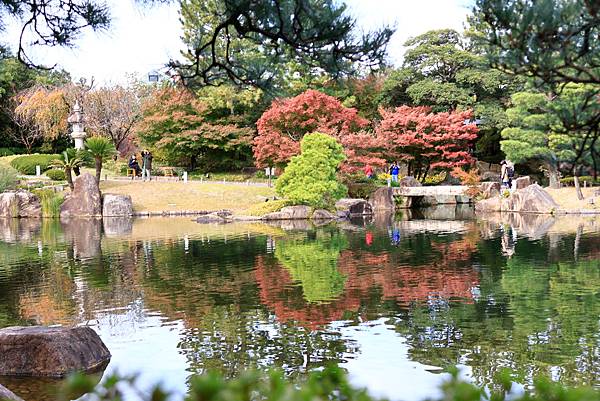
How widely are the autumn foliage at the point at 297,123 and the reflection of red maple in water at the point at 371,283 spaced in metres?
13.9

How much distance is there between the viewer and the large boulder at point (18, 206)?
25984 mm

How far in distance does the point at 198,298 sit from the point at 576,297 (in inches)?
210

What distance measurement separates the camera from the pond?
22.6 ft

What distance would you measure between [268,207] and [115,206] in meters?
5.80

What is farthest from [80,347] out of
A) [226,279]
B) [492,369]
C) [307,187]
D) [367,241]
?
[307,187]

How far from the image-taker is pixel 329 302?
9.77 m

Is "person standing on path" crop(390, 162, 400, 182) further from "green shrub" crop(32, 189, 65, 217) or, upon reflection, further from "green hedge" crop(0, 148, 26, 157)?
"green hedge" crop(0, 148, 26, 157)

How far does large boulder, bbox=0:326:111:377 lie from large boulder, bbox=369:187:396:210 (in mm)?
21988

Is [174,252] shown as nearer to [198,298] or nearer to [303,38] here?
[198,298]

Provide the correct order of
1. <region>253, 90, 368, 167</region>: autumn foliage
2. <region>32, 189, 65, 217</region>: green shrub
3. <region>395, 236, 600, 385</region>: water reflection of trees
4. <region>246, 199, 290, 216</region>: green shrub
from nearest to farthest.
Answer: <region>395, 236, 600, 385</region>: water reflection of trees → <region>246, 199, 290, 216</region>: green shrub → <region>32, 189, 65, 217</region>: green shrub → <region>253, 90, 368, 167</region>: autumn foliage

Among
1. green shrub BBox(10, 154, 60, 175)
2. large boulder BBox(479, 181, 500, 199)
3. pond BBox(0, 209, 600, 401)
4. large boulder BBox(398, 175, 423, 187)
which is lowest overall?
pond BBox(0, 209, 600, 401)

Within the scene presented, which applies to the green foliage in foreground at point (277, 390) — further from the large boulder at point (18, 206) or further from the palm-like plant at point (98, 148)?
the large boulder at point (18, 206)

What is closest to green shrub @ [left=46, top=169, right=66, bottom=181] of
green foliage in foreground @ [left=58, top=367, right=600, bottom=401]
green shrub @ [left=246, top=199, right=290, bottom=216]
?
green shrub @ [left=246, top=199, right=290, bottom=216]

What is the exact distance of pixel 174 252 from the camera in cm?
1538
